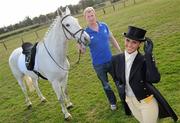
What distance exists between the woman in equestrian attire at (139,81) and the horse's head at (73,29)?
176 centimetres

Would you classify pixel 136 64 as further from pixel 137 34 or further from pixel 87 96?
pixel 87 96

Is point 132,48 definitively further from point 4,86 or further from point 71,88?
point 4,86

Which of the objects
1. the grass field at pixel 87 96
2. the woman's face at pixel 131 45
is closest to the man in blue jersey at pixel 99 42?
the grass field at pixel 87 96

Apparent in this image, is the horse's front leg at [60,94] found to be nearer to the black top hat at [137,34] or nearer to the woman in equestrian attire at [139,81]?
the woman in equestrian attire at [139,81]

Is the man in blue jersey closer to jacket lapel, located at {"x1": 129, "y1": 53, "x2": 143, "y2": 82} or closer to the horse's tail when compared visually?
jacket lapel, located at {"x1": 129, "y1": 53, "x2": 143, "y2": 82}

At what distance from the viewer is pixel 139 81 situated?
14.0ft

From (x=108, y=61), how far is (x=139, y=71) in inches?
90.2

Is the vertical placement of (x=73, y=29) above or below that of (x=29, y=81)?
above

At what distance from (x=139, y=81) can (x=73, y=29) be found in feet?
8.21

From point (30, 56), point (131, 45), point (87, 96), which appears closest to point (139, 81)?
point (131, 45)

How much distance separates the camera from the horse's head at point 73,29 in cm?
613

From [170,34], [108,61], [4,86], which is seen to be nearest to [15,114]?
[108,61]

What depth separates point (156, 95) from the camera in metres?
4.19

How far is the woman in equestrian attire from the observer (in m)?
4.09
